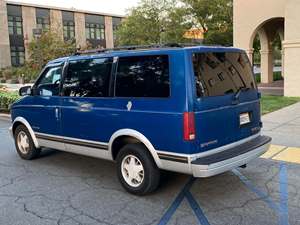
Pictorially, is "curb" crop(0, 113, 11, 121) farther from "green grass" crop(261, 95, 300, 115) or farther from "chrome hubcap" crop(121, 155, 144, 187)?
"chrome hubcap" crop(121, 155, 144, 187)

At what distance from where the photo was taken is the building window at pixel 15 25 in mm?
52438

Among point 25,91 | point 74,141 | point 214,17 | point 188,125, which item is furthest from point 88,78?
point 214,17

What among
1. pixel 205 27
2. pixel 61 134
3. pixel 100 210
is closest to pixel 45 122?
pixel 61 134

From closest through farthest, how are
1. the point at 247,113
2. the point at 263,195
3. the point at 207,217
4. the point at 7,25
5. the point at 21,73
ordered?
the point at 207,217, the point at 263,195, the point at 247,113, the point at 21,73, the point at 7,25

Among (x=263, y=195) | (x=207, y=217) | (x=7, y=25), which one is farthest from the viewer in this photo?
(x=7, y=25)

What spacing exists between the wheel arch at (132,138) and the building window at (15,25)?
5211cm

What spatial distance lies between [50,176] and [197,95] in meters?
3.00

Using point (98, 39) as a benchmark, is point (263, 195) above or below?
below

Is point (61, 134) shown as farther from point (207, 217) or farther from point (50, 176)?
point (207, 217)

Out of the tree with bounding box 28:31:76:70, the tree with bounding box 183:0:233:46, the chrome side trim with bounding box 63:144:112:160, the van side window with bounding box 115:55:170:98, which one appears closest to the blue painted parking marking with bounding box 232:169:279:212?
the van side window with bounding box 115:55:170:98

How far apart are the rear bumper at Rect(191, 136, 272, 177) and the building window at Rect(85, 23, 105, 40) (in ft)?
193

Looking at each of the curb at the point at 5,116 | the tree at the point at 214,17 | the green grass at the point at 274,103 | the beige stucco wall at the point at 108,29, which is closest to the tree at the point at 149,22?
the tree at the point at 214,17

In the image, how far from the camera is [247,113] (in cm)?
532

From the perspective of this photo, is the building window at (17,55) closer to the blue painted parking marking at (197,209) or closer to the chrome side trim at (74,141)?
the chrome side trim at (74,141)
